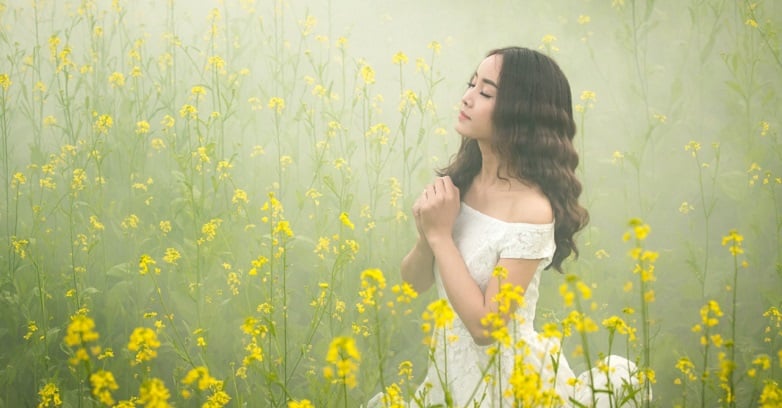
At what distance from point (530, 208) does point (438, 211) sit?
247 mm

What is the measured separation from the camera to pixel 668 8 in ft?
14.5

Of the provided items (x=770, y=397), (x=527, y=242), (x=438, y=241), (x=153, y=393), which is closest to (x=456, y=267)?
(x=438, y=241)

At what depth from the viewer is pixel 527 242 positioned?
1.96m

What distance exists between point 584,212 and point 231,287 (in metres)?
1.22

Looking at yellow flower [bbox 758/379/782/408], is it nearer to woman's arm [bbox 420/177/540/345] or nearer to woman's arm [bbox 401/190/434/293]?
woman's arm [bbox 420/177/540/345]

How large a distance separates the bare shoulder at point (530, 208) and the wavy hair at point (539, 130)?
4 centimetres

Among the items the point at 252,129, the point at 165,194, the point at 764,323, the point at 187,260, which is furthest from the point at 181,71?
the point at 764,323

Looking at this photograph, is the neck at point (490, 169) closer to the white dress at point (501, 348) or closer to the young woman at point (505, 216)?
the young woman at point (505, 216)

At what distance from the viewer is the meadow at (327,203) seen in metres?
2.47

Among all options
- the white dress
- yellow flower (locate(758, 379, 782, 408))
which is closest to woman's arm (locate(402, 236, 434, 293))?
the white dress

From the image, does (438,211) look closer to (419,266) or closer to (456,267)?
(456,267)

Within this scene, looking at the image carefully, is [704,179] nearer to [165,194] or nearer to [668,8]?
[668,8]

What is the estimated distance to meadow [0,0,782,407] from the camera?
247 centimetres

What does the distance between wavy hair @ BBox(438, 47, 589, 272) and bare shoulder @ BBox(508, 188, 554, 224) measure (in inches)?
1.6
